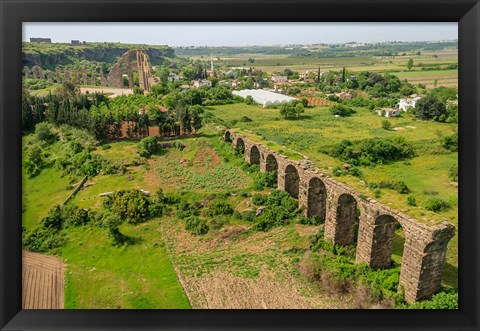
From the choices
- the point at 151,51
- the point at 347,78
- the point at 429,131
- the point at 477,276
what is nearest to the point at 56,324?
the point at 477,276

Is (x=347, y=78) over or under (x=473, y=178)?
over

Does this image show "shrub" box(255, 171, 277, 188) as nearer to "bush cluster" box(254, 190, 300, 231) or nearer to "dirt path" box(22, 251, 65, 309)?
"bush cluster" box(254, 190, 300, 231)

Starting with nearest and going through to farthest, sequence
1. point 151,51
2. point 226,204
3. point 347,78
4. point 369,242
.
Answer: point 369,242, point 226,204, point 347,78, point 151,51

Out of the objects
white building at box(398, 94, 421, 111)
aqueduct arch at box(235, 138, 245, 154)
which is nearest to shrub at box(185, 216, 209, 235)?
aqueduct arch at box(235, 138, 245, 154)

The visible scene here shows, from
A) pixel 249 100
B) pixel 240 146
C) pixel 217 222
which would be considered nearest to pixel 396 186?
pixel 217 222

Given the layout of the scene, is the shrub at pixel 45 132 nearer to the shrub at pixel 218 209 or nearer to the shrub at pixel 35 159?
the shrub at pixel 35 159

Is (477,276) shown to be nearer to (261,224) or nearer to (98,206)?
(261,224)

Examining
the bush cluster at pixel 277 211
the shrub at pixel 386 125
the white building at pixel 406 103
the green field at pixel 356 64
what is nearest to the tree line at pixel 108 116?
the bush cluster at pixel 277 211
